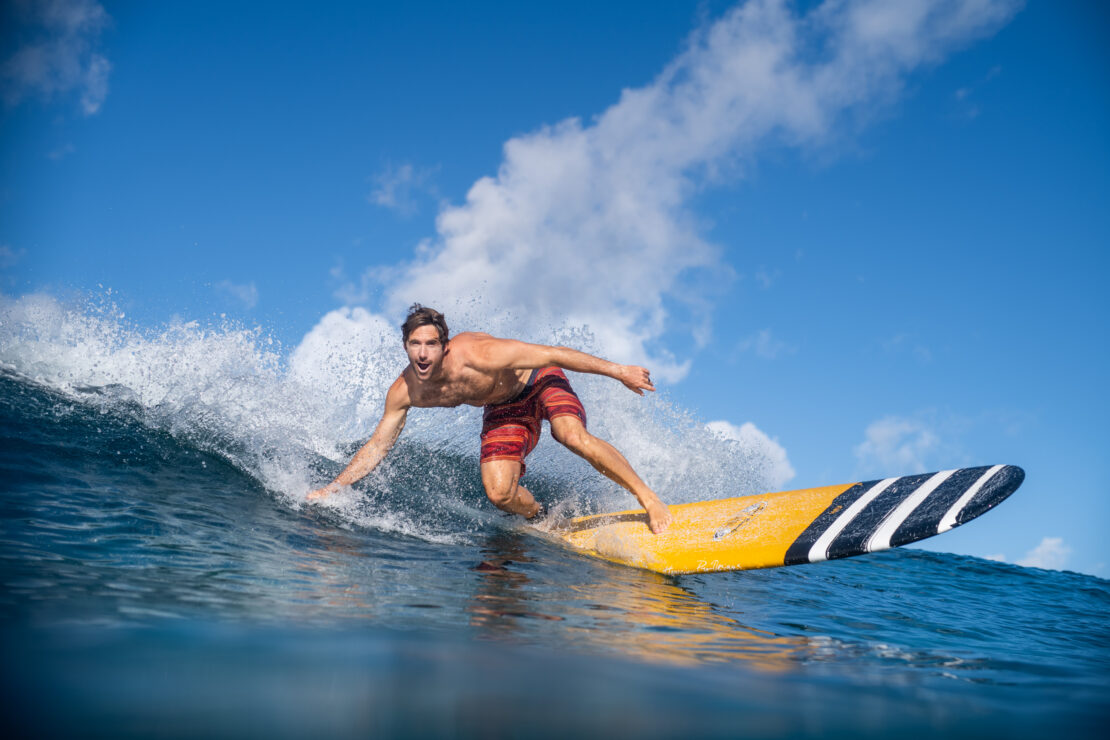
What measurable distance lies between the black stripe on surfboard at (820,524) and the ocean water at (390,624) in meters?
0.35

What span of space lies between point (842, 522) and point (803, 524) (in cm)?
28

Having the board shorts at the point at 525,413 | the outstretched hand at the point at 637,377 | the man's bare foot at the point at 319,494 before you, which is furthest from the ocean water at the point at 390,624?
the outstretched hand at the point at 637,377

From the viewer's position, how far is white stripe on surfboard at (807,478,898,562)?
4.15 meters

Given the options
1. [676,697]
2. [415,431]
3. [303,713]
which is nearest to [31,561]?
[303,713]

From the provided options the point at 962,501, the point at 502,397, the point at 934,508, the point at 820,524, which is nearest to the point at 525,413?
the point at 502,397

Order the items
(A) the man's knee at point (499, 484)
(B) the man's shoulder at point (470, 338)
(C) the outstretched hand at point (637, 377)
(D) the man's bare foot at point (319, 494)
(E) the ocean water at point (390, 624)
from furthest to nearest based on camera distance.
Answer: (A) the man's knee at point (499, 484), (B) the man's shoulder at point (470, 338), (D) the man's bare foot at point (319, 494), (C) the outstretched hand at point (637, 377), (E) the ocean water at point (390, 624)

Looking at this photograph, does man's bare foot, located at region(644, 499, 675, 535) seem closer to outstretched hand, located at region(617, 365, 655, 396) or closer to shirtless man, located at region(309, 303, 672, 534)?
shirtless man, located at region(309, 303, 672, 534)

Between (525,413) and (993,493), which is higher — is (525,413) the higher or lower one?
the higher one

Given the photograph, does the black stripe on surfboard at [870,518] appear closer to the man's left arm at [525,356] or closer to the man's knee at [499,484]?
the man's left arm at [525,356]

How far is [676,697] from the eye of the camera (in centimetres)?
171

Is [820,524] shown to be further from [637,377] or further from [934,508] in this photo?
[637,377]

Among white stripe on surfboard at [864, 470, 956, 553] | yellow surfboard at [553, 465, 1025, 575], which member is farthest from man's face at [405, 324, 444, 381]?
white stripe on surfboard at [864, 470, 956, 553]

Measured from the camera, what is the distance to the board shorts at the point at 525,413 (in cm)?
549

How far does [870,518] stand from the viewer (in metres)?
4.32
